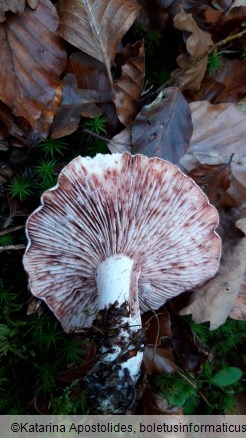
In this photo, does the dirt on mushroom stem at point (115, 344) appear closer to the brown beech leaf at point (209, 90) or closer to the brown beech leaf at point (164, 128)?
the brown beech leaf at point (164, 128)

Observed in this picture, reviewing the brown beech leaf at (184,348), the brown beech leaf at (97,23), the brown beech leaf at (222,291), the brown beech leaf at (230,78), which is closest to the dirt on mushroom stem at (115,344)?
the brown beech leaf at (222,291)

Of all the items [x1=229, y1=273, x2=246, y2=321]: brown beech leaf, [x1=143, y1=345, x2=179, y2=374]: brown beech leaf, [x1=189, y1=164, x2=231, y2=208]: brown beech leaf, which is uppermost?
[x1=189, y1=164, x2=231, y2=208]: brown beech leaf

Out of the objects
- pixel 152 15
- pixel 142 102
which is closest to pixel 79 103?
pixel 142 102

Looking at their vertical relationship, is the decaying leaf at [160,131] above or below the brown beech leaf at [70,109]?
below

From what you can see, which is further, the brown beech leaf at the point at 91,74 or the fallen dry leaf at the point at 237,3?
the fallen dry leaf at the point at 237,3

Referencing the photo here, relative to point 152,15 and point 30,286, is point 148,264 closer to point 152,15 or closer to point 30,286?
point 30,286

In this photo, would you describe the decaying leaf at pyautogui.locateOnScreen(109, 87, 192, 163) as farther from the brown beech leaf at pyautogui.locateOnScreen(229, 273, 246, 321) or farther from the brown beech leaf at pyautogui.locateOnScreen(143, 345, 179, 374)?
the brown beech leaf at pyautogui.locateOnScreen(143, 345, 179, 374)

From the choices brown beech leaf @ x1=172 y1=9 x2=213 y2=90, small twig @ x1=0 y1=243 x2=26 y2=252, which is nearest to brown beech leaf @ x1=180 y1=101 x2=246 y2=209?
brown beech leaf @ x1=172 y1=9 x2=213 y2=90

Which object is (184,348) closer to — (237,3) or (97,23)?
(97,23)
